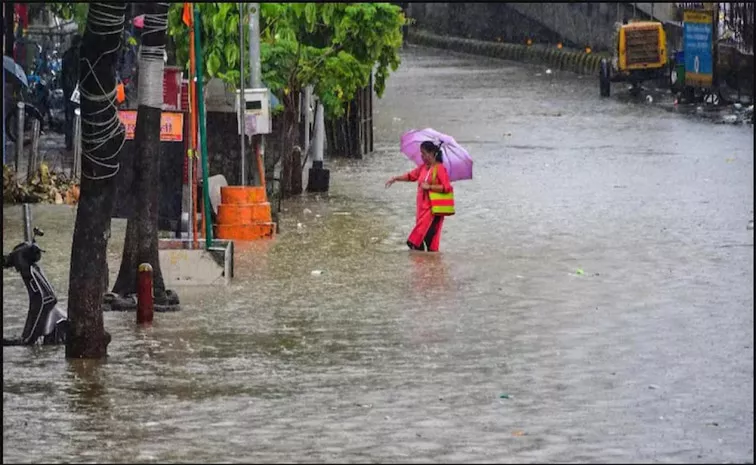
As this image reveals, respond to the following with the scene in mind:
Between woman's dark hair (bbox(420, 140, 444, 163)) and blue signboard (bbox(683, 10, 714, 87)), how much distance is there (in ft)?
60.0

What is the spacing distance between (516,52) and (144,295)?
42.4m

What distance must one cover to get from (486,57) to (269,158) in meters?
35.1

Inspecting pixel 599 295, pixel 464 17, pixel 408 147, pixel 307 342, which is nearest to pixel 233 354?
pixel 307 342

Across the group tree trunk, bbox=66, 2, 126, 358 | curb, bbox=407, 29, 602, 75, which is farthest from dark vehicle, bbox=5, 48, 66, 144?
curb, bbox=407, 29, 602, 75

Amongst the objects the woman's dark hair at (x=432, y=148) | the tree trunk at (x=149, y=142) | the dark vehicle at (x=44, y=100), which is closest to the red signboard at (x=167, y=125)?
the tree trunk at (x=149, y=142)

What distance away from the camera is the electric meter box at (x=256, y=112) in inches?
702

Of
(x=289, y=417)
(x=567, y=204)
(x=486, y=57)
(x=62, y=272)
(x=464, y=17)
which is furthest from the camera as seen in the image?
(x=464, y=17)

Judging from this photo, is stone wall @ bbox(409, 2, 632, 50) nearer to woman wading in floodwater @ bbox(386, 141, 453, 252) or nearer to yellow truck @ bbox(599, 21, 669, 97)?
yellow truck @ bbox(599, 21, 669, 97)

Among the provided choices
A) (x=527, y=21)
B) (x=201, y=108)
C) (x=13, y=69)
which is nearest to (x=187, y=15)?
→ (x=201, y=108)

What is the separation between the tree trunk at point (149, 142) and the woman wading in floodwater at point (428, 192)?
3.62 m

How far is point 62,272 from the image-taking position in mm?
15062

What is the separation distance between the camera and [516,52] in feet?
178

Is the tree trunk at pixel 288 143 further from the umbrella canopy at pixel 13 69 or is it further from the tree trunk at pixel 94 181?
the tree trunk at pixel 94 181

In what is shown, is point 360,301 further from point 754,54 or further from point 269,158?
point 754,54
